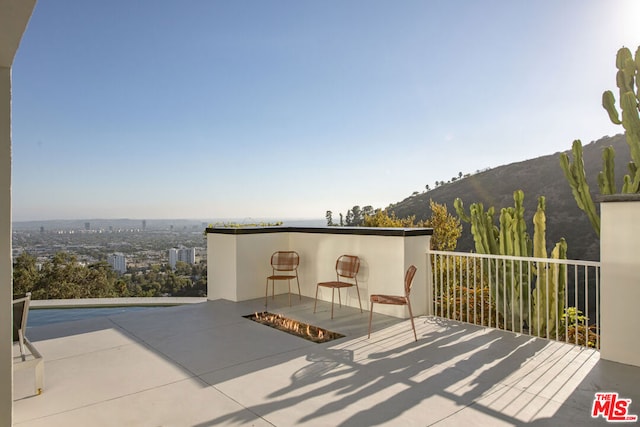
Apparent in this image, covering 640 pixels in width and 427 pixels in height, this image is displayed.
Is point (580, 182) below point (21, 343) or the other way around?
the other way around

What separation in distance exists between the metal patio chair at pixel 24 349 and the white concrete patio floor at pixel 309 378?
5.3 inches

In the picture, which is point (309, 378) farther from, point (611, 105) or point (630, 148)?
point (611, 105)

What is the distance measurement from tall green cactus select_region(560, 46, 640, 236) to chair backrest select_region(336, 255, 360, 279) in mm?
3403

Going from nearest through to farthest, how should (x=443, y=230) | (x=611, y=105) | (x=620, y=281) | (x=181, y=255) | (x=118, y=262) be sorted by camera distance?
1. (x=620, y=281)
2. (x=611, y=105)
3. (x=181, y=255)
4. (x=118, y=262)
5. (x=443, y=230)

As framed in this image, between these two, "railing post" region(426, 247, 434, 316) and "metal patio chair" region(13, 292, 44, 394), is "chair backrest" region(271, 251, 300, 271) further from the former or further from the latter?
"metal patio chair" region(13, 292, 44, 394)

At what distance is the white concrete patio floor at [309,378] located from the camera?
100 inches

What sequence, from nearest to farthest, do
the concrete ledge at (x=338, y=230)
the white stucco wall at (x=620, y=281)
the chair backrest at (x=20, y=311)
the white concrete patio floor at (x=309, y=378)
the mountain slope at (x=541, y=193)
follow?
the white concrete patio floor at (x=309, y=378)
the chair backrest at (x=20, y=311)
the white stucco wall at (x=620, y=281)
the concrete ledge at (x=338, y=230)
the mountain slope at (x=541, y=193)

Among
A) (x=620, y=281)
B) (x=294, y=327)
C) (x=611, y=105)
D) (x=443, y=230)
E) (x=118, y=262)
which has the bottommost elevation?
(x=294, y=327)

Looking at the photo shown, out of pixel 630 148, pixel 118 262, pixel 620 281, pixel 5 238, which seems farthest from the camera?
pixel 118 262

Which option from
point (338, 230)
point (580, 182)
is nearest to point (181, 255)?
point (338, 230)

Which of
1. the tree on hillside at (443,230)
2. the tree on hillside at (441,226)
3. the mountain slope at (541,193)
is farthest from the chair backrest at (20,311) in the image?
the mountain slope at (541,193)

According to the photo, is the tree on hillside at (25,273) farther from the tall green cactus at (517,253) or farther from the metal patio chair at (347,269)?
the tall green cactus at (517,253)

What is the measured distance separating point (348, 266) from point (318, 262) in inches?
33.2

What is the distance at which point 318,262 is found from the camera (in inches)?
255
